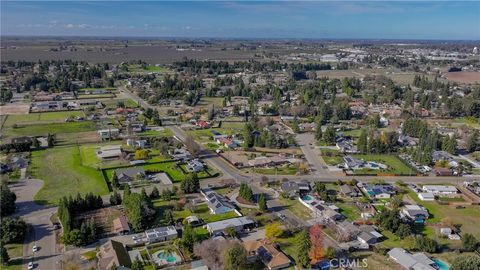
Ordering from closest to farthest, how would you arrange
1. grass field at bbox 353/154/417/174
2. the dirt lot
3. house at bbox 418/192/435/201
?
house at bbox 418/192/435/201, grass field at bbox 353/154/417/174, the dirt lot

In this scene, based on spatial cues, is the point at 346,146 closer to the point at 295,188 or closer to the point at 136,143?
the point at 295,188

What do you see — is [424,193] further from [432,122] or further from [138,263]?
[432,122]

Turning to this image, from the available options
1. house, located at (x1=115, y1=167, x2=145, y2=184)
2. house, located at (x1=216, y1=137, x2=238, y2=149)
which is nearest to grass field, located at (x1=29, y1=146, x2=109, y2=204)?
house, located at (x1=115, y1=167, x2=145, y2=184)

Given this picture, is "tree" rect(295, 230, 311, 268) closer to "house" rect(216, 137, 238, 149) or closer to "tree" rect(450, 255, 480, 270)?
"tree" rect(450, 255, 480, 270)

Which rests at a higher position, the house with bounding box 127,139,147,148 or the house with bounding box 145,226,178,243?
the house with bounding box 127,139,147,148

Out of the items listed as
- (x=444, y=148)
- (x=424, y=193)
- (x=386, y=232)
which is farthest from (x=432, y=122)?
(x=386, y=232)

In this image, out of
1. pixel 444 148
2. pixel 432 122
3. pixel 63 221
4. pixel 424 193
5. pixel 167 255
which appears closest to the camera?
pixel 167 255
